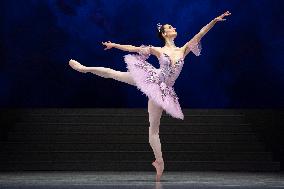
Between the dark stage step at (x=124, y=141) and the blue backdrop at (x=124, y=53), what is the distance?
110 centimetres

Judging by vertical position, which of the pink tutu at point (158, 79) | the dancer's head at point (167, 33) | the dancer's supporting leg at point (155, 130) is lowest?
the dancer's supporting leg at point (155, 130)

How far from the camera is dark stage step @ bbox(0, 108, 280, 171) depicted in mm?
9797

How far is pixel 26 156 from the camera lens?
988cm

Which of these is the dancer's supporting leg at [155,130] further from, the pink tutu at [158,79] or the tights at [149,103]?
the pink tutu at [158,79]

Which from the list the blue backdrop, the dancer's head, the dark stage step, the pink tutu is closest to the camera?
the pink tutu

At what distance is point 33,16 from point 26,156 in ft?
10.6

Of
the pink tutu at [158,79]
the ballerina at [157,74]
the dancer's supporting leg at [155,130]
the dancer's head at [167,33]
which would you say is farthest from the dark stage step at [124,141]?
the dancer's head at [167,33]

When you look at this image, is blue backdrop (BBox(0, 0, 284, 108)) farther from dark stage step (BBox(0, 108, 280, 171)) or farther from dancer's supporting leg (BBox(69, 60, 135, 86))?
dancer's supporting leg (BBox(69, 60, 135, 86))

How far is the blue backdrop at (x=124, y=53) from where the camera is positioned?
1218 centimetres

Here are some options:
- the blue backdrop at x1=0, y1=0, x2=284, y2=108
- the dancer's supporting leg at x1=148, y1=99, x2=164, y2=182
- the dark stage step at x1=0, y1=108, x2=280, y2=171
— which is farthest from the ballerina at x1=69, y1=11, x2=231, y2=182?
the blue backdrop at x1=0, y1=0, x2=284, y2=108

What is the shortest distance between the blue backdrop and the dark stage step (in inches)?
43.2

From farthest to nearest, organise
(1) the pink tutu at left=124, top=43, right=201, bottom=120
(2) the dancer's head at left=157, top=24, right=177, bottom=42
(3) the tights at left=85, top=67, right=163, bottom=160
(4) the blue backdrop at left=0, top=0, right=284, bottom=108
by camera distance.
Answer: (4) the blue backdrop at left=0, top=0, right=284, bottom=108
(2) the dancer's head at left=157, top=24, right=177, bottom=42
(3) the tights at left=85, top=67, right=163, bottom=160
(1) the pink tutu at left=124, top=43, right=201, bottom=120

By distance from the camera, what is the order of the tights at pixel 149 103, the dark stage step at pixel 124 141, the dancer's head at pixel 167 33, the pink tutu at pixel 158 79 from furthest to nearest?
the dark stage step at pixel 124 141 → the dancer's head at pixel 167 33 → the tights at pixel 149 103 → the pink tutu at pixel 158 79

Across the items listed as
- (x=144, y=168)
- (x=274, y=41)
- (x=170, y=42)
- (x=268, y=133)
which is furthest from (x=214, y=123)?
(x=170, y=42)
